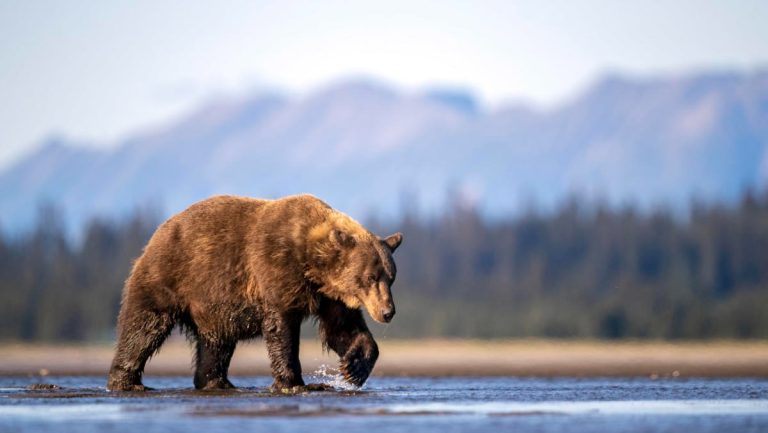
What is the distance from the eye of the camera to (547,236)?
260 feet

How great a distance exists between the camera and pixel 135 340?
19.3 m

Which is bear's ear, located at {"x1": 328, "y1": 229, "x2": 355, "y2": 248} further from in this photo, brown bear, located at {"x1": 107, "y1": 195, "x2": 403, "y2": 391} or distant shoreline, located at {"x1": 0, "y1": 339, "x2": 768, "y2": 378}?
distant shoreline, located at {"x1": 0, "y1": 339, "x2": 768, "y2": 378}

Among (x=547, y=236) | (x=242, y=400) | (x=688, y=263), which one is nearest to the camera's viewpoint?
(x=242, y=400)

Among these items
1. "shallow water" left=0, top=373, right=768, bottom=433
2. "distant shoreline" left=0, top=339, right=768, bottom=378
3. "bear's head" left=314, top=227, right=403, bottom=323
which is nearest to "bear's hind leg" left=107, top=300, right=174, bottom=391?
"shallow water" left=0, top=373, right=768, bottom=433

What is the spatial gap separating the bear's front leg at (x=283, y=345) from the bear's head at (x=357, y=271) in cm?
63

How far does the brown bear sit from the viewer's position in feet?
61.4

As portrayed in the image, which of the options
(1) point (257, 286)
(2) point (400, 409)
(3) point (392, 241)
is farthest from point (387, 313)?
(1) point (257, 286)

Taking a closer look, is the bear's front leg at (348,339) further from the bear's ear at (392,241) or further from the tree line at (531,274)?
the tree line at (531,274)

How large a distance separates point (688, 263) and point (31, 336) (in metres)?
32.3

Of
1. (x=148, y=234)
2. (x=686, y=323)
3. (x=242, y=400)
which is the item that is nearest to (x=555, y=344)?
(x=686, y=323)

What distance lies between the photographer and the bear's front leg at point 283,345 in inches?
736

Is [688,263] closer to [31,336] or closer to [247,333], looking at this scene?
[31,336]

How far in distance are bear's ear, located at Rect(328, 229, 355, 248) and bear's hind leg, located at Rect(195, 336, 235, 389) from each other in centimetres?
215

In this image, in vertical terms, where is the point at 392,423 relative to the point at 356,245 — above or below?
below
